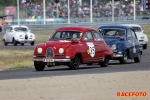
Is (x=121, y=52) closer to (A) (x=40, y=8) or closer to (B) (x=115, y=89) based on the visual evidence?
(B) (x=115, y=89)

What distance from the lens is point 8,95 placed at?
14.0 metres

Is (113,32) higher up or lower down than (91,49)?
higher up

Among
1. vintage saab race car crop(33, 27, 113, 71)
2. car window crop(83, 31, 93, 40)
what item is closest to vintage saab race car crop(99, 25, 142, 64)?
vintage saab race car crop(33, 27, 113, 71)

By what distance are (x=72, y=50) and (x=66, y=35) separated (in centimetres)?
113

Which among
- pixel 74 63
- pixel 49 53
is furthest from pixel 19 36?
pixel 49 53

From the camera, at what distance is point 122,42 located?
26594mm

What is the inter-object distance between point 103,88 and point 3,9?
62.6m

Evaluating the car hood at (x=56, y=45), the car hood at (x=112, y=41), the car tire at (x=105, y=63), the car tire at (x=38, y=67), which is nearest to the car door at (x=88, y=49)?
the car tire at (x=105, y=63)

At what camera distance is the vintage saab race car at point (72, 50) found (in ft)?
72.1

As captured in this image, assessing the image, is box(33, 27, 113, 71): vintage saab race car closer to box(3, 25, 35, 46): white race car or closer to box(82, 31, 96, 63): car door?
box(82, 31, 96, 63): car door

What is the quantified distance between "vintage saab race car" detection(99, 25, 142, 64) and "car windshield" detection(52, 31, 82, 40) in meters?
3.25

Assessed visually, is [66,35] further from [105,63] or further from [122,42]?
[122,42]
